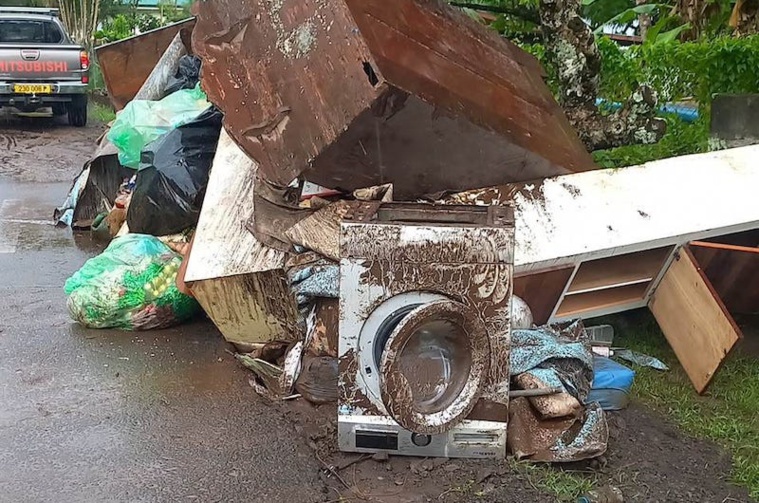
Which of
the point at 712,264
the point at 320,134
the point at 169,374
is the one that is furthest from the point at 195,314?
the point at 712,264

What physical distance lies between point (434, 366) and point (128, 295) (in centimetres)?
234

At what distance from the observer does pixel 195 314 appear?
517 cm

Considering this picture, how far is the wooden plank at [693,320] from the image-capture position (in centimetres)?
400

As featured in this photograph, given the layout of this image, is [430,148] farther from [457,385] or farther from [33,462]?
[33,462]

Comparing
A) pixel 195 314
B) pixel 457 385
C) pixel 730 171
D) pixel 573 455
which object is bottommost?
pixel 195 314

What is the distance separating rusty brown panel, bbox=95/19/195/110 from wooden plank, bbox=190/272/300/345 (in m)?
4.29

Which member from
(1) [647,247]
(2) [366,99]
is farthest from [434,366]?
(1) [647,247]

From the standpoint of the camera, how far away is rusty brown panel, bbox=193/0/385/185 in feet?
12.8

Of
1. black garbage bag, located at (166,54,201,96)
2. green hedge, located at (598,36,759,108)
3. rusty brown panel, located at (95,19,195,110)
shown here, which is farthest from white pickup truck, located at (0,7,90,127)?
green hedge, located at (598,36,759,108)

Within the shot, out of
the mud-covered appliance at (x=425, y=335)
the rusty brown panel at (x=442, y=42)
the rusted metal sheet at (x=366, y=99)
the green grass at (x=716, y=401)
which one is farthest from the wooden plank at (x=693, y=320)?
the rusty brown panel at (x=442, y=42)

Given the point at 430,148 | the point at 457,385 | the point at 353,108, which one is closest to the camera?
the point at 457,385

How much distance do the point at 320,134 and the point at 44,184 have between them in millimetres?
6386

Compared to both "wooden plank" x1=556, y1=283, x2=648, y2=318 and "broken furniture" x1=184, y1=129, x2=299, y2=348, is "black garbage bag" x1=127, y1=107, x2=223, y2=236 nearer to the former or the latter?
"broken furniture" x1=184, y1=129, x2=299, y2=348

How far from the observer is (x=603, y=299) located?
4629 mm
